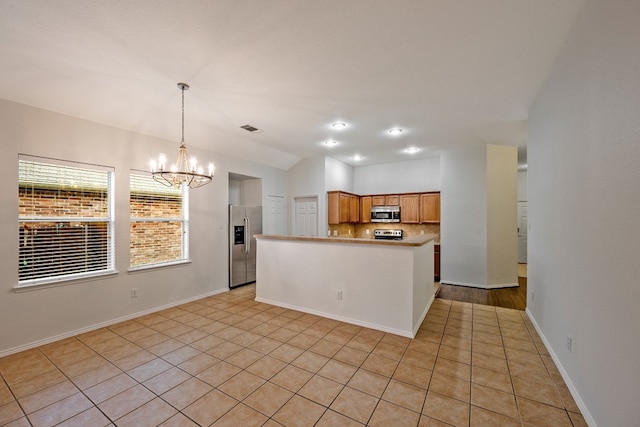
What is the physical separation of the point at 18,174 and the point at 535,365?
19.3ft

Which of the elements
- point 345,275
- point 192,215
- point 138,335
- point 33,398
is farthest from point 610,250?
point 192,215

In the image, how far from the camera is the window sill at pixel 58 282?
3.04 metres

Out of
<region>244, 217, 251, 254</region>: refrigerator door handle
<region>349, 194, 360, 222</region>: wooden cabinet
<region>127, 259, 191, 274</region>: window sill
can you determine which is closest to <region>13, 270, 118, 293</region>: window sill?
<region>127, 259, 191, 274</region>: window sill

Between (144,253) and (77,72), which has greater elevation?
(77,72)

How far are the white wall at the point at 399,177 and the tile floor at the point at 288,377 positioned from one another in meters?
3.77

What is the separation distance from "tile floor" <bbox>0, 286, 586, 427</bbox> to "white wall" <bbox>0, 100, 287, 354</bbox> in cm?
30

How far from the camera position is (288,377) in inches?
97.3

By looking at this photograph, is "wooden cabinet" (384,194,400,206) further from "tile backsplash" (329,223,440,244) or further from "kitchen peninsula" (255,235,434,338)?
"kitchen peninsula" (255,235,434,338)

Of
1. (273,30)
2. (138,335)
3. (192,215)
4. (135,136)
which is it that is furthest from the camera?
(192,215)

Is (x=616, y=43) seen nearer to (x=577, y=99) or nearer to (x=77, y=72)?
(x=577, y=99)

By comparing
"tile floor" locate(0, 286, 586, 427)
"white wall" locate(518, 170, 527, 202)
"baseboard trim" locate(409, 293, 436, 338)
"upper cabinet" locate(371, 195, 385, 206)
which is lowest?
"tile floor" locate(0, 286, 586, 427)

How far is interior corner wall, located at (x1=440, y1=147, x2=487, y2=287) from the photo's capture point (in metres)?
5.63

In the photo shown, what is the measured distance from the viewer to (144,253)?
4246mm

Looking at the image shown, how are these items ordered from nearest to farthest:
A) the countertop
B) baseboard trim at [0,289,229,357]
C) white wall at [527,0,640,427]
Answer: white wall at [527,0,640,427] → baseboard trim at [0,289,229,357] → the countertop
